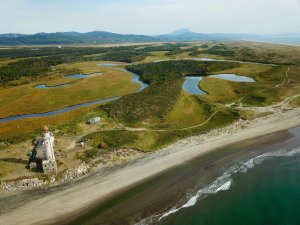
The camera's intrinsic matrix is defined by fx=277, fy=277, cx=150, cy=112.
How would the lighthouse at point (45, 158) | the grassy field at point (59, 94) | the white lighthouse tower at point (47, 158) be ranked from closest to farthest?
the white lighthouse tower at point (47, 158)
the lighthouse at point (45, 158)
the grassy field at point (59, 94)

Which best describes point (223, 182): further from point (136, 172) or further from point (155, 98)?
point (155, 98)

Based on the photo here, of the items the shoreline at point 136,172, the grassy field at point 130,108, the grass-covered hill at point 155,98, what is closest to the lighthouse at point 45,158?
the grassy field at point 130,108

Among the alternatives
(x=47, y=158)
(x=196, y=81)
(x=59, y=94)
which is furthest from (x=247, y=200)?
(x=196, y=81)

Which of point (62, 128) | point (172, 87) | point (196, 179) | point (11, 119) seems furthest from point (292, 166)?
point (11, 119)

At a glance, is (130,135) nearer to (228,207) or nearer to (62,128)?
(62,128)

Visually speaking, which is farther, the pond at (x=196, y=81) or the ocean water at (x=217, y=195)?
the pond at (x=196, y=81)

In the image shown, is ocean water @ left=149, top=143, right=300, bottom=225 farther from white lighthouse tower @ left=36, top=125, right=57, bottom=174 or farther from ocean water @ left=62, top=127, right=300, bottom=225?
white lighthouse tower @ left=36, top=125, right=57, bottom=174

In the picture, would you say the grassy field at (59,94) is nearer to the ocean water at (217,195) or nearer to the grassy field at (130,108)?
the grassy field at (130,108)
